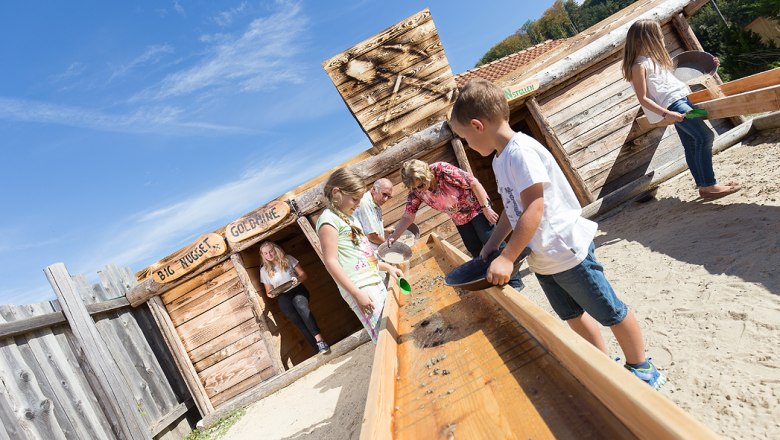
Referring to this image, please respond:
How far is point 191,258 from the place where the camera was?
6.29m

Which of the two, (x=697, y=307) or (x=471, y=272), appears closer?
(x=471, y=272)

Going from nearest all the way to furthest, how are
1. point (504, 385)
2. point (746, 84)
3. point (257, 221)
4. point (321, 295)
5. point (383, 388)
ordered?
point (504, 385)
point (383, 388)
point (746, 84)
point (257, 221)
point (321, 295)

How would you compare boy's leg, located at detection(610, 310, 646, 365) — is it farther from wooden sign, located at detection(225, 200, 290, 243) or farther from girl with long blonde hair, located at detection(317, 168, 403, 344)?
wooden sign, located at detection(225, 200, 290, 243)

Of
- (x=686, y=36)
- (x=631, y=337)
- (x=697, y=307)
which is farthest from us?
(x=686, y=36)

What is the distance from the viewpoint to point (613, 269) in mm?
4070

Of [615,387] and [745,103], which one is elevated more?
[745,103]

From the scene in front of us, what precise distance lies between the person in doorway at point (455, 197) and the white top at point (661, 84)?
6.09ft

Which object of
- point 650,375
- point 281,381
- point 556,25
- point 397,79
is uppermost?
point 556,25

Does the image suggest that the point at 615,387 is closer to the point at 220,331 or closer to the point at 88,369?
the point at 88,369

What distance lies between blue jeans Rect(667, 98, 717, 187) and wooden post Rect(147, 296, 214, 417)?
6.49 meters

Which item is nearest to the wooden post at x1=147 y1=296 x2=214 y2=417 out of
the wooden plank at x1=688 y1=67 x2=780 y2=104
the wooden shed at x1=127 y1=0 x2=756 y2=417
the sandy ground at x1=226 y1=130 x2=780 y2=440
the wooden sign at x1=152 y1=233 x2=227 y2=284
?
the wooden shed at x1=127 y1=0 x2=756 y2=417

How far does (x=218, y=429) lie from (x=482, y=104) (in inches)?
221

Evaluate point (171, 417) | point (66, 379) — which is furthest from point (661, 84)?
point (171, 417)

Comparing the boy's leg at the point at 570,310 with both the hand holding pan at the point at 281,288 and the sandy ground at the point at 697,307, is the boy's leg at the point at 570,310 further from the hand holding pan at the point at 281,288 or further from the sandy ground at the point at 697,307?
the hand holding pan at the point at 281,288
